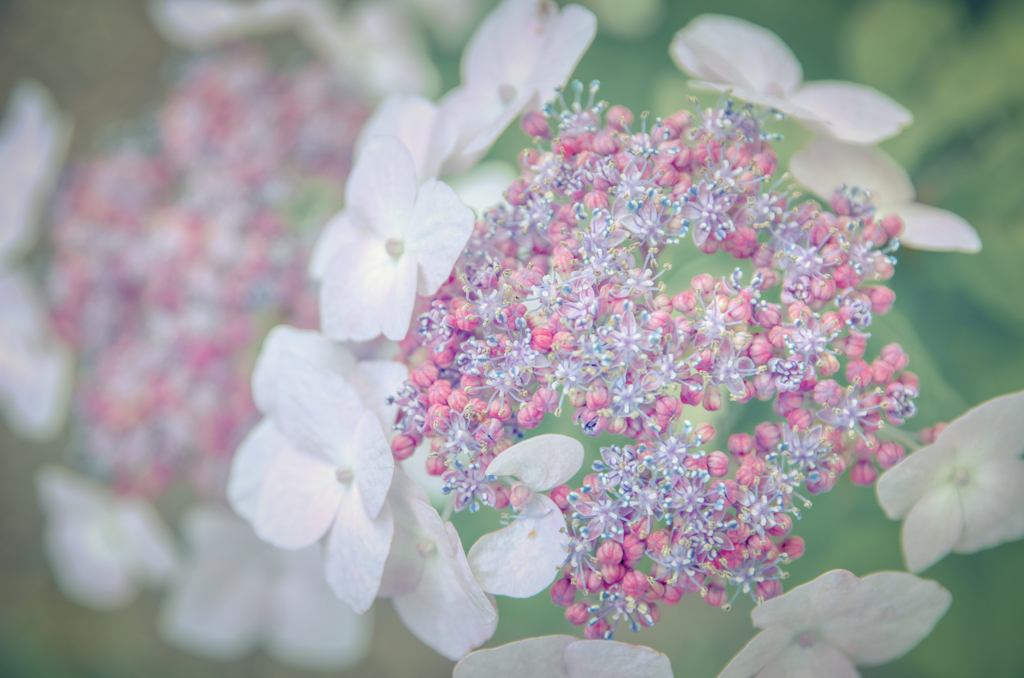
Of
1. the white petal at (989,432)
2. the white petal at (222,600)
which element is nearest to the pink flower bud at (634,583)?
the white petal at (989,432)

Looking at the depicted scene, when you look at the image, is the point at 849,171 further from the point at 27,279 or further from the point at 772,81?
the point at 27,279

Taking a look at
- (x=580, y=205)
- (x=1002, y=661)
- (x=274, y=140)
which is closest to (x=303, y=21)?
(x=274, y=140)

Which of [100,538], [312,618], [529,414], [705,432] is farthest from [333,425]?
[100,538]

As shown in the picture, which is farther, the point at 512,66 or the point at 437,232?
the point at 512,66

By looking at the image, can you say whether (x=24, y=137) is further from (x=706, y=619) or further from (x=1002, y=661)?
(x=1002, y=661)

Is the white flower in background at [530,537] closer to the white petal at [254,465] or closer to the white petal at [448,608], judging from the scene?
the white petal at [448,608]
